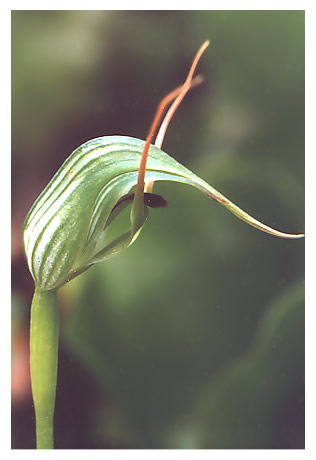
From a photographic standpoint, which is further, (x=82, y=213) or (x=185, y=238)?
(x=185, y=238)

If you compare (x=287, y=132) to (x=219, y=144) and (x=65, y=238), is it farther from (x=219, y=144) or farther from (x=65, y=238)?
(x=65, y=238)

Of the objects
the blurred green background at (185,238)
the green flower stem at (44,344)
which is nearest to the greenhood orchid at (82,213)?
the green flower stem at (44,344)

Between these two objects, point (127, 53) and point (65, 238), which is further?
point (127, 53)

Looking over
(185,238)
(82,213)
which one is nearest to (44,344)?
(82,213)

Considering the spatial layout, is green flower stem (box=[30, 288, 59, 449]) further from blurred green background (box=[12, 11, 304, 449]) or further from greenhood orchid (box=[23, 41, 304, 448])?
blurred green background (box=[12, 11, 304, 449])

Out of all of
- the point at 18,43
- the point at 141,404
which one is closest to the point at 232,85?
the point at 18,43

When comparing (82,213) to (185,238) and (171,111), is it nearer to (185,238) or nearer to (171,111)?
(171,111)

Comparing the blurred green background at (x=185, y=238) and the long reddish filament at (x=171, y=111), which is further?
the blurred green background at (x=185, y=238)

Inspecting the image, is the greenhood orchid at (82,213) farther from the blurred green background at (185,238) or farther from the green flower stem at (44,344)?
the blurred green background at (185,238)
